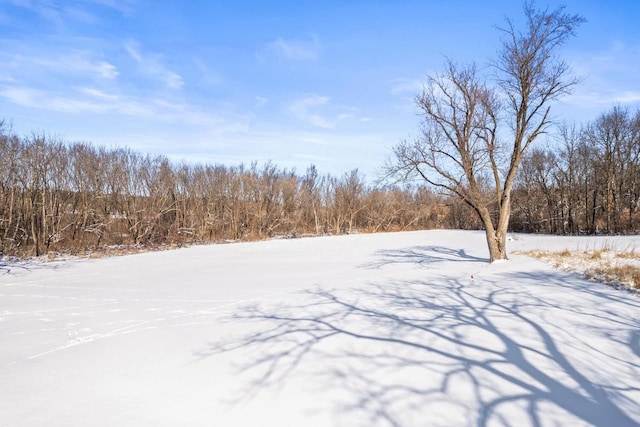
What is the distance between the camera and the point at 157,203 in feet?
75.0

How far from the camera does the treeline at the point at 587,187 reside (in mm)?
26844

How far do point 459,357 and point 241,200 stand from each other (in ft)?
81.9

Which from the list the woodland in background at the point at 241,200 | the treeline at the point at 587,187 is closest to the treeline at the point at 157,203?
the woodland in background at the point at 241,200

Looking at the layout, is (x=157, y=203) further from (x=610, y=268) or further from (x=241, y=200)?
(x=610, y=268)

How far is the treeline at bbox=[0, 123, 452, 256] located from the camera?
1768 cm

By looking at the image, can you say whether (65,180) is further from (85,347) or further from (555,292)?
(555,292)

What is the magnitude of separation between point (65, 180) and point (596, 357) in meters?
23.2

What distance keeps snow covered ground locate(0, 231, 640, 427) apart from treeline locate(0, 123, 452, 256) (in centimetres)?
1167

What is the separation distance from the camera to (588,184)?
28.9 meters

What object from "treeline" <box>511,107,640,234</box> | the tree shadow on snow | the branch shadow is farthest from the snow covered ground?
"treeline" <box>511,107,640,234</box>

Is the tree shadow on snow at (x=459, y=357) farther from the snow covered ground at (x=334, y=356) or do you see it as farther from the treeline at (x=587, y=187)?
the treeline at (x=587, y=187)

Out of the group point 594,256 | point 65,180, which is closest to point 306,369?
point 594,256

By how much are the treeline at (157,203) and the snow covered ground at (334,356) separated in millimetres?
11670

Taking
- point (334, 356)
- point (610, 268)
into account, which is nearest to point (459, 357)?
point (334, 356)
